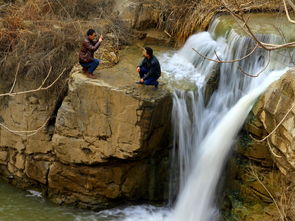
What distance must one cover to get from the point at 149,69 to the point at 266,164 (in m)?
2.15

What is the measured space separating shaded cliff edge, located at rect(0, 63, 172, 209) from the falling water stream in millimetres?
238

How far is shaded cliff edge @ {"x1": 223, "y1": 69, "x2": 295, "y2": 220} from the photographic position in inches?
208

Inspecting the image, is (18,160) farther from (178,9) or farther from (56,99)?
(178,9)

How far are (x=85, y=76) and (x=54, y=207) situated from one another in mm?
2290

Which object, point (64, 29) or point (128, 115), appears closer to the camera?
point (128, 115)

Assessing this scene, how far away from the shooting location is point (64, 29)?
783 cm

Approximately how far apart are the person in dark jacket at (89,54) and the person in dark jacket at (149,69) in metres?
0.71

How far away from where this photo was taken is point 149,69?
6250 millimetres

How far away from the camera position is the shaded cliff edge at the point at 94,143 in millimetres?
6219

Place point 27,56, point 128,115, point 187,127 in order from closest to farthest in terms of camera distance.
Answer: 1. point 128,115
2. point 187,127
3. point 27,56

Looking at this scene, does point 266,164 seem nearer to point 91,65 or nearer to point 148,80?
point 148,80

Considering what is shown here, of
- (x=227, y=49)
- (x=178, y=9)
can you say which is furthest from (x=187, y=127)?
(x=178, y=9)

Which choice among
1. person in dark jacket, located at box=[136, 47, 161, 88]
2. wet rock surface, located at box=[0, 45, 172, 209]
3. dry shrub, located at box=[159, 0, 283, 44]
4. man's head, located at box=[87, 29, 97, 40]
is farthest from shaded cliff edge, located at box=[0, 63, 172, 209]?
dry shrub, located at box=[159, 0, 283, 44]

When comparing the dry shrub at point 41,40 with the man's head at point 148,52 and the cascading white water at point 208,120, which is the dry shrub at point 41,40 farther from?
the cascading white water at point 208,120
